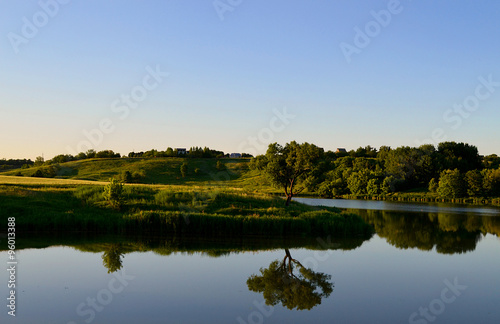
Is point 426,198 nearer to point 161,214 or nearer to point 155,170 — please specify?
point 155,170

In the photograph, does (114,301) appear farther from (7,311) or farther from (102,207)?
(102,207)

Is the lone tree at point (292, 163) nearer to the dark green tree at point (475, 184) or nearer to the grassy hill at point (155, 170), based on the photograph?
the grassy hill at point (155, 170)

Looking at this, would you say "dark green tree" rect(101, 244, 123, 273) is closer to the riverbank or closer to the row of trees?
the riverbank

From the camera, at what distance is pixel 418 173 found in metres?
125

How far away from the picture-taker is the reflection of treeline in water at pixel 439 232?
3228cm

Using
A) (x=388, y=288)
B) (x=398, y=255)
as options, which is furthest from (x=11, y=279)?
(x=398, y=255)

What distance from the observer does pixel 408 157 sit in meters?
129

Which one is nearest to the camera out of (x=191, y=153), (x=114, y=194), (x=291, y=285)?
(x=291, y=285)

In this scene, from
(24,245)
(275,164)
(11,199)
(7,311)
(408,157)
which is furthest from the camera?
(408,157)

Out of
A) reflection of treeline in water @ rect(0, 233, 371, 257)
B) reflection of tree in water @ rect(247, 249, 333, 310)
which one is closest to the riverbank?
reflection of treeline in water @ rect(0, 233, 371, 257)

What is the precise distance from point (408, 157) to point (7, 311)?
5085 inches

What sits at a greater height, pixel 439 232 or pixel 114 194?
pixel 114 194

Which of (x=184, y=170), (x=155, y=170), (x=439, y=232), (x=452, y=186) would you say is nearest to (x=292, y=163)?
(x=439, y=232)

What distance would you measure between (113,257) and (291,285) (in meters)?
10.5
